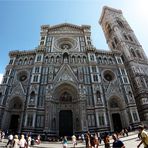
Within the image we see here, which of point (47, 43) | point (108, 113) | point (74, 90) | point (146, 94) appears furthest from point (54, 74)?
point (146, 94)

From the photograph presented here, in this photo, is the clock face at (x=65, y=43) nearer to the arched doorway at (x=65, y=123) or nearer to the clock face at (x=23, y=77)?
the clock face at (x=23, y=77)

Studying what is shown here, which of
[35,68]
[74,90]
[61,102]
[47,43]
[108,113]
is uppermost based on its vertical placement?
[47,43]

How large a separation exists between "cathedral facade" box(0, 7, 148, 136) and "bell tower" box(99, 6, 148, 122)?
0.53ft

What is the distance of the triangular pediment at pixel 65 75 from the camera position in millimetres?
22500

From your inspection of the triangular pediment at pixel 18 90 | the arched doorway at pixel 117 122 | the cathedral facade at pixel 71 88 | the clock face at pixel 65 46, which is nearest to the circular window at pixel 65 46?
the clock face at pixel 65 46

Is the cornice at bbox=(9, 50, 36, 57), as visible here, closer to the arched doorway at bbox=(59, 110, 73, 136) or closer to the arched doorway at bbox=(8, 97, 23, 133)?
the arched doorway at bbox=(8, 97, 23, 133)

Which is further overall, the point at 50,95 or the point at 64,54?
the point at 64,54

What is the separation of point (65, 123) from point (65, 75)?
7.32m

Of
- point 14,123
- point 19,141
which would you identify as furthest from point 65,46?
point 19,141

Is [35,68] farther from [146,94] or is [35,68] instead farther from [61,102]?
[146,94]

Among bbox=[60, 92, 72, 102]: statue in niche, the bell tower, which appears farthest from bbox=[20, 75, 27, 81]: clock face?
the bell tower

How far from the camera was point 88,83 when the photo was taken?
2286cm

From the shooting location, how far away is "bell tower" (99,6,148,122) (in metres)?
23.1

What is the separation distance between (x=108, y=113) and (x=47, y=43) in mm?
17547
